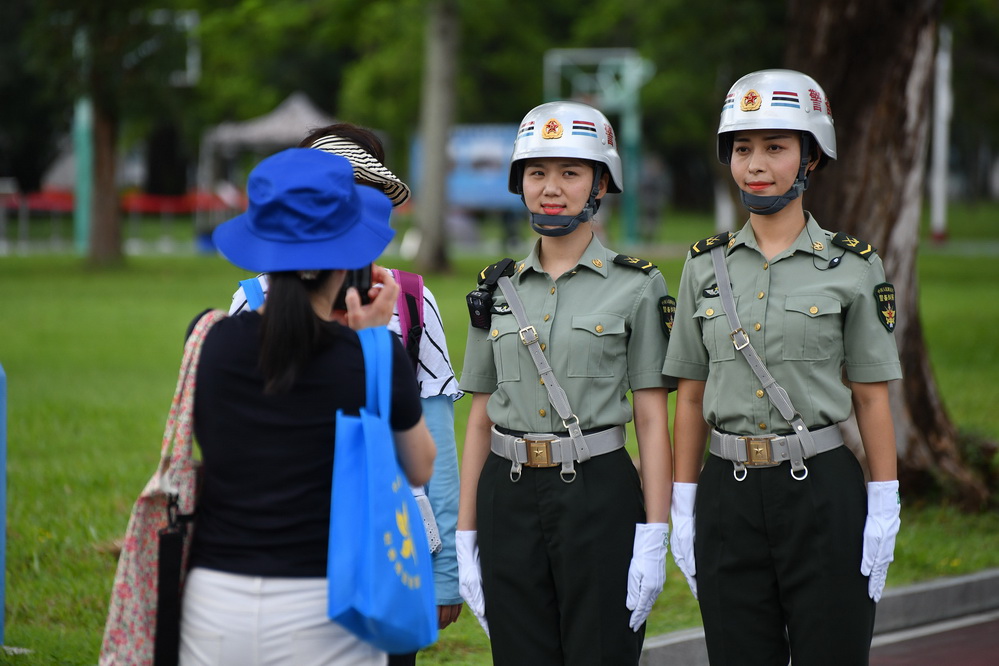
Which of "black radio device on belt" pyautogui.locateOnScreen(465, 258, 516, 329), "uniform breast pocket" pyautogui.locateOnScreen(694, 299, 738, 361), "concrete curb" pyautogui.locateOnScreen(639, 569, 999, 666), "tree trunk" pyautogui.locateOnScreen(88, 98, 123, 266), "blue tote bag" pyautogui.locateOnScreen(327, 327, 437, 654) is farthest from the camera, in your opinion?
"tree trunk" pyautogui.locateOnScreen(88, 98, 123, 266)

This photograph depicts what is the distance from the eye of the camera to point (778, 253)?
12.9 ft

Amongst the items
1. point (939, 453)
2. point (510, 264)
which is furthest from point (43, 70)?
point (510, 264)

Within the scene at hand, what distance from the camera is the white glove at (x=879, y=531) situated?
12.4 feet

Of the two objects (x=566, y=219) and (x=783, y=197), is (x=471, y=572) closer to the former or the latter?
(x=566, y=219)

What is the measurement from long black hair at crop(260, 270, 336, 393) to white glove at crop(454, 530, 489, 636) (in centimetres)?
132

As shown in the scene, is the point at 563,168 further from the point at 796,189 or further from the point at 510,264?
the point at 796,189

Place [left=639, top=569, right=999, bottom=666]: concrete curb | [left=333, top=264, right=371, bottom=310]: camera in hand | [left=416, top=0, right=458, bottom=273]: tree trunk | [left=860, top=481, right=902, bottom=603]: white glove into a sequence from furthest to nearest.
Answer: [left=416, top=0, right=458, bottom=273]: tree trunk
[left=639, top=569, right=999, bottom=666]: concrete curb
[left=860, top=481, right=902, bottom=603]: white glove
[left=333, top=264, right=371, bottom=310]: camera in hand

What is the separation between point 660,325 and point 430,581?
1309 mm

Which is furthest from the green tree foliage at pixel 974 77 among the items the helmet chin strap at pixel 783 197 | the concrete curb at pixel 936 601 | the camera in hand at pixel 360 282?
the camera in hand at pixel 360 282

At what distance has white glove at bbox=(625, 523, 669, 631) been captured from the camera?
3.78 m

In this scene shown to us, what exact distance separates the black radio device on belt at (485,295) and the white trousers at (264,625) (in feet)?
4.37

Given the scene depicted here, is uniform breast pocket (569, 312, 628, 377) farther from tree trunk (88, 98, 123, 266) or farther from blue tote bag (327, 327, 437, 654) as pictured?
tree trunk (88, 98, 123, 266)

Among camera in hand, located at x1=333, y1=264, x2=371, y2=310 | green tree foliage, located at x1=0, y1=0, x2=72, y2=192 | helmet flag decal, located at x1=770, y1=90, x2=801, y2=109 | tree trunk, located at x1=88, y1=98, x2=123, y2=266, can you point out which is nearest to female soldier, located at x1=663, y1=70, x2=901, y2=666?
helmet flag decal, located at x1=770, y1=90, x2=801, y2=109

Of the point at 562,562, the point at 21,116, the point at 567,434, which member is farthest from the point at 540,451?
the point at 21,116
